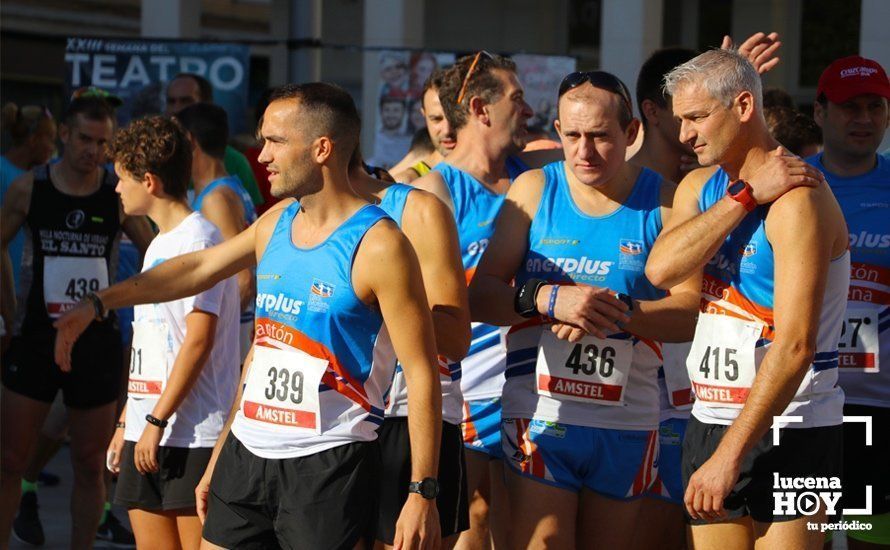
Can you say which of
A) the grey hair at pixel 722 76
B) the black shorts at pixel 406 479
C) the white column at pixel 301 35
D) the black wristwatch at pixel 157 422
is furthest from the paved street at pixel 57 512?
the grey hair at pixel 722 76

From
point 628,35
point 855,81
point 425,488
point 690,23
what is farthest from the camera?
point 690,23

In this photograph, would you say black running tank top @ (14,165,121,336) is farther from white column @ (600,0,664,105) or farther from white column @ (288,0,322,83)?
white column @ (600,0,664,105)

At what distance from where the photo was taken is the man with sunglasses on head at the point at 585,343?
435cm

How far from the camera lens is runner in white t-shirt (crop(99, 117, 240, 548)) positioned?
4883mm

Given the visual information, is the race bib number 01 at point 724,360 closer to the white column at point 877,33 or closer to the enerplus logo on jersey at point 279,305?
the enerplus logo on jersey at point 279,305

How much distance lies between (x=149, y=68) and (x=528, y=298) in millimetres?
7407

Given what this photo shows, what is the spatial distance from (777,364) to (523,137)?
1.75 m

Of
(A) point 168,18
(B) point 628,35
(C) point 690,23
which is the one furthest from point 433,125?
(C) point 690,23

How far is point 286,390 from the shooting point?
3740 millimetres

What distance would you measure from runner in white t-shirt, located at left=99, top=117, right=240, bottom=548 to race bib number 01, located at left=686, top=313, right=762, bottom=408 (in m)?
1.84

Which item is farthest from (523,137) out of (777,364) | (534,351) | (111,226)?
(111,226)

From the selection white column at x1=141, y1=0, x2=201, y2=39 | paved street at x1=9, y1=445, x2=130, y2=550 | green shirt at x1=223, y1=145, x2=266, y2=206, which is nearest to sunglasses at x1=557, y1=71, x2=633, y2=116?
green shirt at x1=223, y1=145, x2=266, y2=206

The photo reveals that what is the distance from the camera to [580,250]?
4.39 meters

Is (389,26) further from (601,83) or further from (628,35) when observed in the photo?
(601,83)
